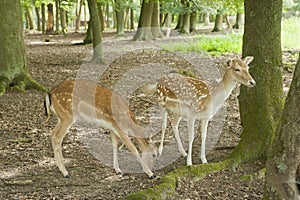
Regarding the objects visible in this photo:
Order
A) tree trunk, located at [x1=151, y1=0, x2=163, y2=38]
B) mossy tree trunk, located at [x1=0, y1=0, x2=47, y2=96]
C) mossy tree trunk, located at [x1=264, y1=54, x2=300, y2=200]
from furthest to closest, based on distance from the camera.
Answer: tree trunk, located at [x1=151, y1=0, x2=163, y2=38], mossy tree trunk, located at [x1=0, y1=0, x2=47, y2=96], mossy tree trunk, located at [x1=264, y1=54, x2=300, y2=200]

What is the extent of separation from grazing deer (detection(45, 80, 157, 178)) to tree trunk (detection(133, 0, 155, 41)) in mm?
13296

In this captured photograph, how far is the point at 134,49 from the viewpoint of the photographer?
15781mm

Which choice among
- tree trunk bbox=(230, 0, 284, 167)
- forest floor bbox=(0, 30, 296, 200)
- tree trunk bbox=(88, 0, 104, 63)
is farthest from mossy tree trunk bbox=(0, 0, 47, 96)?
tree trunk bbox=(230, 0, 284, 167)

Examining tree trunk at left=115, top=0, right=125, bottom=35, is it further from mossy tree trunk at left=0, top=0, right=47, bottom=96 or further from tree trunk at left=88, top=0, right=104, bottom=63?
mossy tree trunk at left=0, top=0, right=47, bottom=96

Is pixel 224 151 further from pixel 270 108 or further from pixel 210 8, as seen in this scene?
pixel 210 8

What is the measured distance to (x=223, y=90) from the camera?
473 centimetres

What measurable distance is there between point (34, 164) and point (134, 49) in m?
11.2

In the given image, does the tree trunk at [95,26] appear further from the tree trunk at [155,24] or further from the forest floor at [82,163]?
the tree trunk at [155,24]

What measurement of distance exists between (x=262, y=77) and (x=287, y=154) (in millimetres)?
1833

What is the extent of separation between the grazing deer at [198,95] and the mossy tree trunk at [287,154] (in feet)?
4.46

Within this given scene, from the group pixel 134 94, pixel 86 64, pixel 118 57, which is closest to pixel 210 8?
pixel 118 57

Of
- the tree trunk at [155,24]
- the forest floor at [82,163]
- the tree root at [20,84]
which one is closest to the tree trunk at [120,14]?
the tree trunk at [155,24]

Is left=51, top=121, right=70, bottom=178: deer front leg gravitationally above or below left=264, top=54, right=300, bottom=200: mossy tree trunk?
below

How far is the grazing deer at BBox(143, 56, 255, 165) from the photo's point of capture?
4504mm
